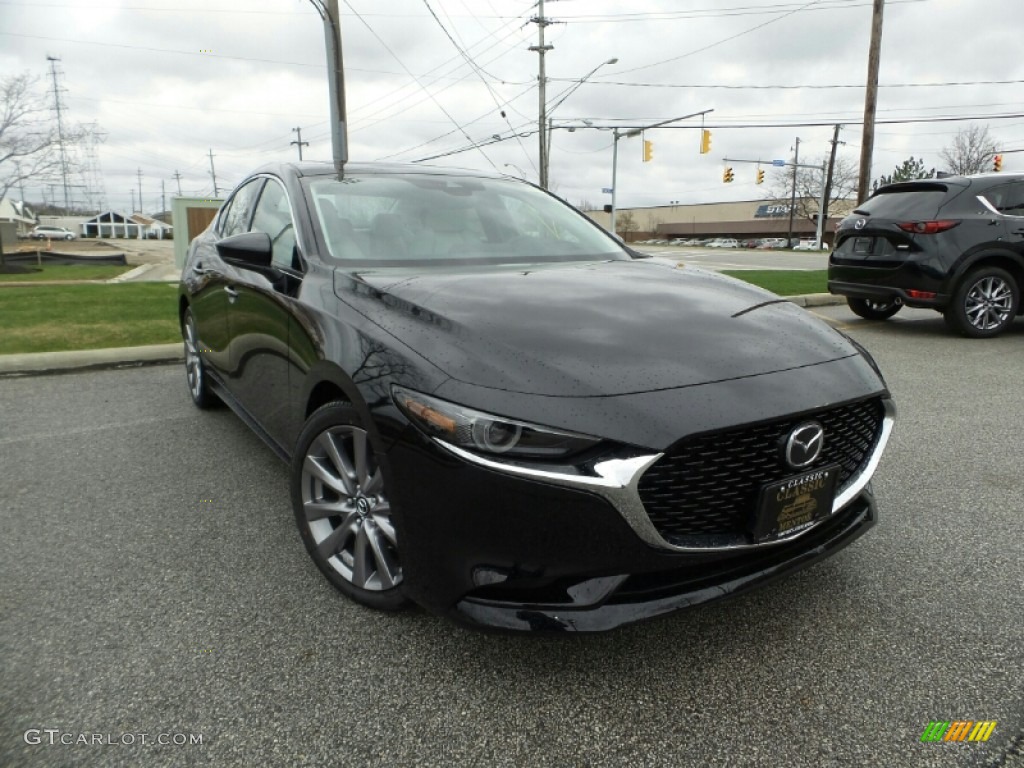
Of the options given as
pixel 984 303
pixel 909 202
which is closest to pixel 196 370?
pixel 909 202

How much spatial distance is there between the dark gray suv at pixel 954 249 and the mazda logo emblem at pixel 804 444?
6378 millimetres

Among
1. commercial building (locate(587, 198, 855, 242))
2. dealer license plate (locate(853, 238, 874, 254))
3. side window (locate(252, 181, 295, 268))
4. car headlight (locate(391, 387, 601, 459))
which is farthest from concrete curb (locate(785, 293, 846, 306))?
commercial building (locate(587, 198, 855, 242))

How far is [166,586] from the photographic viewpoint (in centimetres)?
254

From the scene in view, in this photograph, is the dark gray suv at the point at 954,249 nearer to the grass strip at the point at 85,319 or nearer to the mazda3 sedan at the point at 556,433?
the mazda3 sedan at the point at 556,433

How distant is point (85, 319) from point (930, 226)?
895 centimetres

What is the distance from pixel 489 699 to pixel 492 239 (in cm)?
195

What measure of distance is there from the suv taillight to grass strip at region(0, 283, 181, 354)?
7.41 metres

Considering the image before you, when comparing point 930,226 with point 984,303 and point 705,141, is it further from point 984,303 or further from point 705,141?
point 705,141

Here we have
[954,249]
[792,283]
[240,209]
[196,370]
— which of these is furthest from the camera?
[792,283]

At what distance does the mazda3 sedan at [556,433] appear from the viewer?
1776 mm

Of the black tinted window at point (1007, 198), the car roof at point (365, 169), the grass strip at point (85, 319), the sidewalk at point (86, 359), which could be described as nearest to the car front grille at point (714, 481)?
the car roof at point (365, 169)

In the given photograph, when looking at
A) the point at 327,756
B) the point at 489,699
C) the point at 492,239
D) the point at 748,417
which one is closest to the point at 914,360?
the point at 492,239

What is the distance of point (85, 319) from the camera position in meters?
7.83

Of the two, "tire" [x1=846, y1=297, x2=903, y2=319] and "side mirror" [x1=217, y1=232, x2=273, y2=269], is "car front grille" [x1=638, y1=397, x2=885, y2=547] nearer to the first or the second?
"side mirror" [x1=217, y1=232, x2=273, y2=269]
